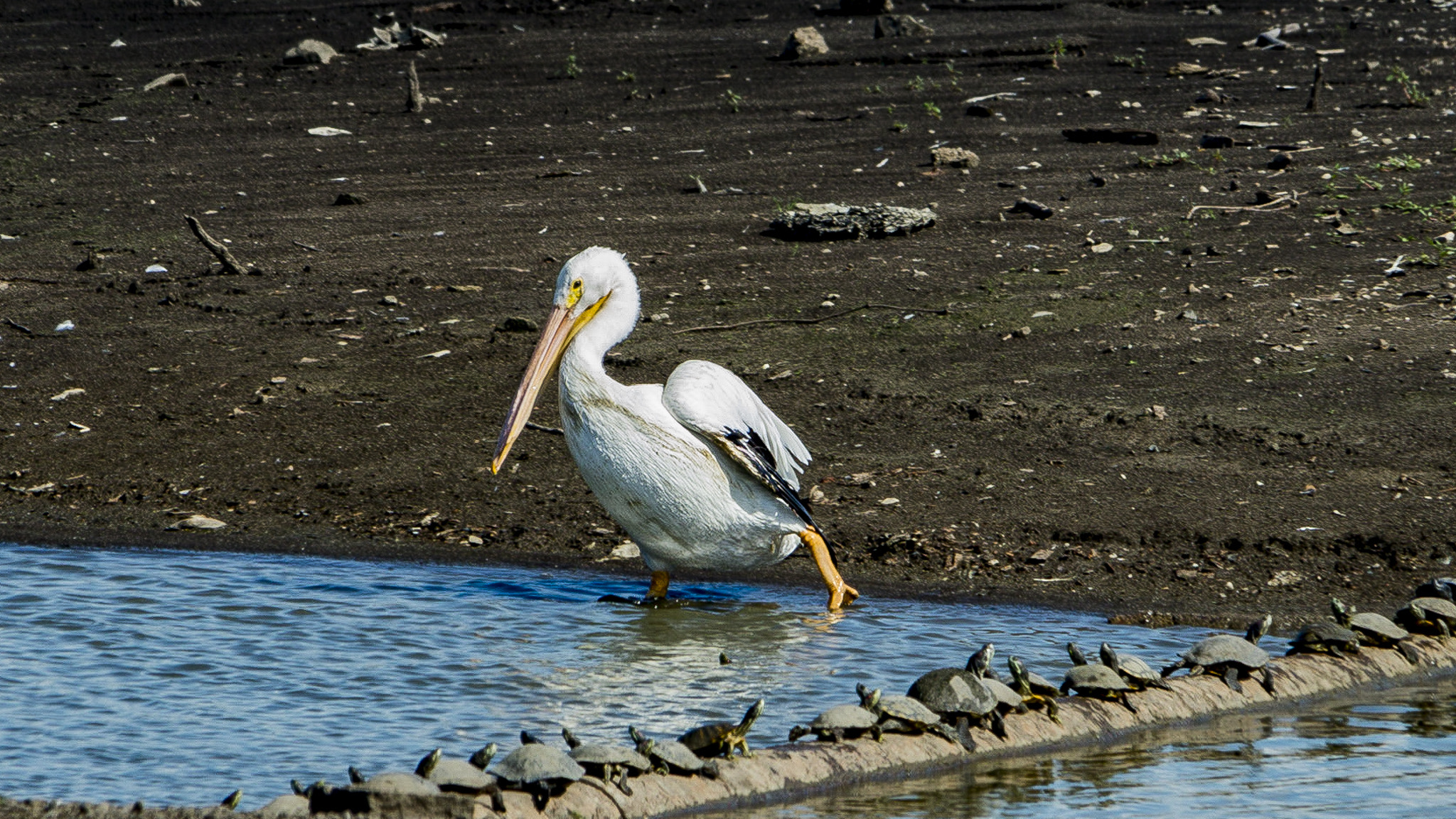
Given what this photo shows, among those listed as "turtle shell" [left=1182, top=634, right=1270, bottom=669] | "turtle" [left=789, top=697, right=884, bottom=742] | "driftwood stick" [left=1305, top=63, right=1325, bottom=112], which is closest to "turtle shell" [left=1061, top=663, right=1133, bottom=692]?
"turtle shell" [left=1182, top=634, right=1270, bottom=669]

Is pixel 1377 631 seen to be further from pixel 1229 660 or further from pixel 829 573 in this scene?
pixel 829 573

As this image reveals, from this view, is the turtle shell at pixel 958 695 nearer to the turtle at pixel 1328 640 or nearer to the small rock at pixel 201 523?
the turtle at pixel 1328 640

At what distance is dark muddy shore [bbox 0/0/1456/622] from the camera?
7410mm

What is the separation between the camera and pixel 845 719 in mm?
4859

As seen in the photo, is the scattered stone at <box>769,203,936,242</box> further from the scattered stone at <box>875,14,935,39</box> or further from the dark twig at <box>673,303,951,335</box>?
the scattered stone at <box>875,14,935,39</box>

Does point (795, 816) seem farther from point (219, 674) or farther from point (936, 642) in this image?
point (219, 674)

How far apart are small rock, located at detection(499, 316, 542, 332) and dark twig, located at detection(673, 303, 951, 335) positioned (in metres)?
0.82

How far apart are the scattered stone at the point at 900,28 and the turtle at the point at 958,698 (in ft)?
46.7

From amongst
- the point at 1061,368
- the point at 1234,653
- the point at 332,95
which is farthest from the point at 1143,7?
the point at 1234,653

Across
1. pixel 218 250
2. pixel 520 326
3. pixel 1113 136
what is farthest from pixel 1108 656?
pixel 1113 136

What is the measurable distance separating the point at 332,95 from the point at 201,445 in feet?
28.1

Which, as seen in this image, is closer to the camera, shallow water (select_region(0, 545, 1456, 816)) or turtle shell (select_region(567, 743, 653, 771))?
turtle shell (select_region(567, 743, 653, 771))

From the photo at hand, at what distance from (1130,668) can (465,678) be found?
2.18 metres

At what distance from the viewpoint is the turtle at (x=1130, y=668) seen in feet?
17.7
